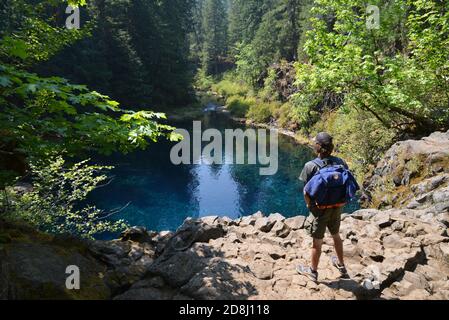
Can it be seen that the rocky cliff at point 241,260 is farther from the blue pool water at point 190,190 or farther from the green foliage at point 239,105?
the green foliage at point 239,105

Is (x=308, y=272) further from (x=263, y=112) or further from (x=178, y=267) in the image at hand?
(x=263, y=112)

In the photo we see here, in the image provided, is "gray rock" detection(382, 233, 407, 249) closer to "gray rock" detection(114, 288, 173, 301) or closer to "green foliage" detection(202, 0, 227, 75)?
"gray rock" detection(114, 288, 173, 301)

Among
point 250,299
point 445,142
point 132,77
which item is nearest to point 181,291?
point 250,299

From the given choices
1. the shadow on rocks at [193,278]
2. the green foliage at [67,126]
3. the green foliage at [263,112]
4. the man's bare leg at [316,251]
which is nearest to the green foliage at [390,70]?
the man's bare leg at [316,251]

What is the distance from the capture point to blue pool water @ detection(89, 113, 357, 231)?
1645cm

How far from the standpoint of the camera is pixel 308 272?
5.13 meters

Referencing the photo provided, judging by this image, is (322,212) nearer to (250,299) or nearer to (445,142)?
(250,299)

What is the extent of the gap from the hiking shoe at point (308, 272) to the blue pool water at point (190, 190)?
33.3 feet

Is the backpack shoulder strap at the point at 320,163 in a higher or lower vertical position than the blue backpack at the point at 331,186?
higher

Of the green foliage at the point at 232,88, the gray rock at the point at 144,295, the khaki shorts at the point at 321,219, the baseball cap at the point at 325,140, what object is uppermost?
the green foliage at the point at 232,88

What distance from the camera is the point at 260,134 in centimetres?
3244

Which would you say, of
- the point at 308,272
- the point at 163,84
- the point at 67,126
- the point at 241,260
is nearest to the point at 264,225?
the point at 241,260

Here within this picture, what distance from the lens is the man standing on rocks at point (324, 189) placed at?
4699mm

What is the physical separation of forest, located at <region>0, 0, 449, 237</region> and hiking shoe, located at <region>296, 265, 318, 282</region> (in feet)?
8.84
